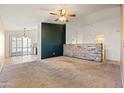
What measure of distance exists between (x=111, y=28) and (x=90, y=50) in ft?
5.40

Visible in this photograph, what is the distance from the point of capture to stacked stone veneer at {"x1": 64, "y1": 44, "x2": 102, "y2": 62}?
7215mm

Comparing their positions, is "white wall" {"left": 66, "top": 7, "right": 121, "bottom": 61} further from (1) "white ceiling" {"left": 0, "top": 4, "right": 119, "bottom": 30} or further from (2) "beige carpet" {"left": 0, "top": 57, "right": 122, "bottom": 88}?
(2) "beige carpet" {"left": 0, "top": 57, "right": 122, "bottom": 88}

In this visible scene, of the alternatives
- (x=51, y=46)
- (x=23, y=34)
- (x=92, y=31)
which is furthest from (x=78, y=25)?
(x=23, y=34)

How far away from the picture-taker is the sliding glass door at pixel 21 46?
12508 millimetres

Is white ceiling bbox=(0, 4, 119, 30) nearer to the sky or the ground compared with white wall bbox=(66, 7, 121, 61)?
nearer to the sky

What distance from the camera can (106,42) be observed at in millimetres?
7852

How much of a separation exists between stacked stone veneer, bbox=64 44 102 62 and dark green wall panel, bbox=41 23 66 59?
0.57 metres

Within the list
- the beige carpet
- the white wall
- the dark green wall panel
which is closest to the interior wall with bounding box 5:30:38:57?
the dark green wall panel

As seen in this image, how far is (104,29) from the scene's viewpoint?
7.93m

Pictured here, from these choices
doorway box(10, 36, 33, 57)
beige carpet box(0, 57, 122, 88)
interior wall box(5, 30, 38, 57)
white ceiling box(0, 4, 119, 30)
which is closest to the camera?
beige carpet box(0, 57, 122, 88)

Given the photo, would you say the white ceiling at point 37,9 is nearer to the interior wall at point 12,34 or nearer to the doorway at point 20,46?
the interior wall at point 12,34

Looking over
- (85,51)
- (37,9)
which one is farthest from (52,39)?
(37,9)

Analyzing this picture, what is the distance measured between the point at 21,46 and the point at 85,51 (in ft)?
23.8
